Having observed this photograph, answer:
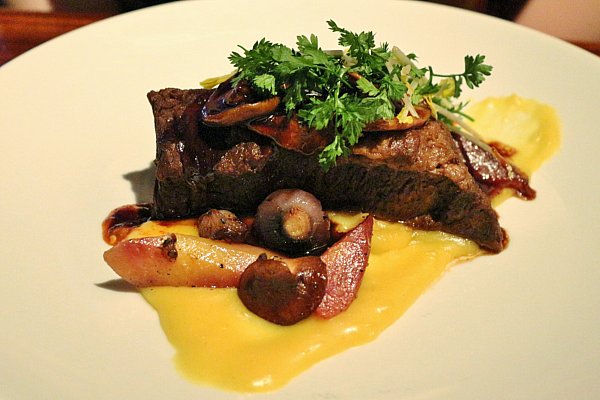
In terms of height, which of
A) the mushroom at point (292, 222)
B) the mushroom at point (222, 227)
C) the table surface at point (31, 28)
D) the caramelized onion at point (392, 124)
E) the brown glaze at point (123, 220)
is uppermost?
the caramelized onion at point (392, 124)

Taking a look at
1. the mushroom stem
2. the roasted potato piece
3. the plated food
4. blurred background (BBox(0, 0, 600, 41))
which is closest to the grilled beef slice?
the plated food

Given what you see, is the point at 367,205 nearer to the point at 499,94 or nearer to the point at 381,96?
the point at 381,96

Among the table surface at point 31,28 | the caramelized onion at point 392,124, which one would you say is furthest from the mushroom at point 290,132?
the table surface at point 31,28

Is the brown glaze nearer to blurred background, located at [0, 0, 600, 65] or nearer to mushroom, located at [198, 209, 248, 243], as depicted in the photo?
mushroom, located at [198, 209, 248, 243]

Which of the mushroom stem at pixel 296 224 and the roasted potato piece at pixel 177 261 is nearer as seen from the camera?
the roasted potato piece at pixel 177 261

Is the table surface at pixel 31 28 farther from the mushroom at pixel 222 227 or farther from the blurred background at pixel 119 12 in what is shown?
the mushroom at pixel 222 227

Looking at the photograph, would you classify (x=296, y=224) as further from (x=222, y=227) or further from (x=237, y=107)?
(x=237, y=107)

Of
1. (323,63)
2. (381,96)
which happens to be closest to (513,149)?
(381,96)
